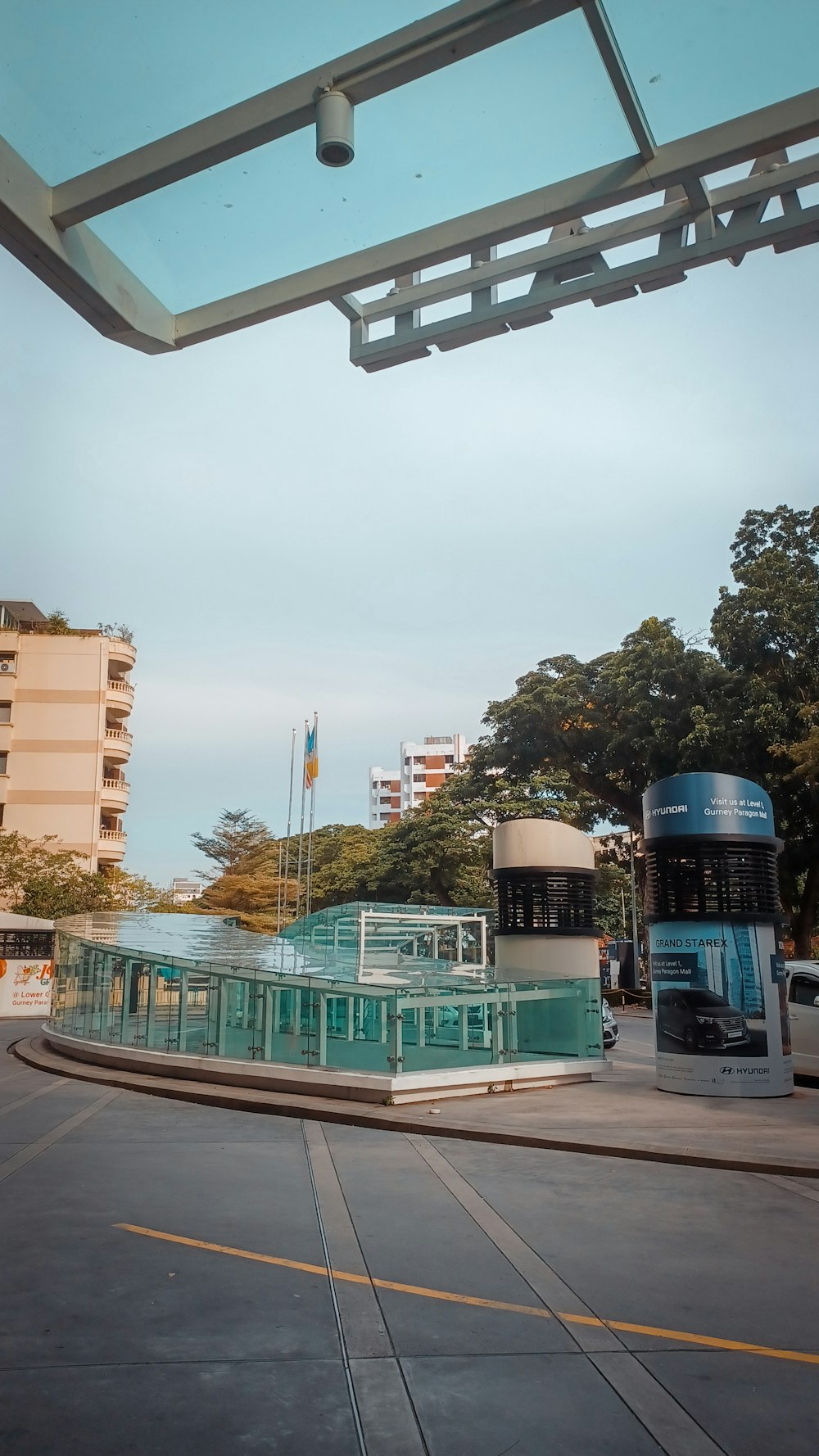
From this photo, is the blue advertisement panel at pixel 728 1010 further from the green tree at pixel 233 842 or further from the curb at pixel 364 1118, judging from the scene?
the green tree at pixel 233 842

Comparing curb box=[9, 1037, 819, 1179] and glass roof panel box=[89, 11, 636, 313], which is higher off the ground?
glass roof panel box=[89, 11, 636, 313]

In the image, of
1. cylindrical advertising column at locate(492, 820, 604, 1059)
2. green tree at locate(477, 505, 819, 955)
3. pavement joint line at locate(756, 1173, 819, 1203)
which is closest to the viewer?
pavement joint line at locate(756, 1173, 819, 1203)

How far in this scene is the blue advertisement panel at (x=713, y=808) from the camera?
559 inches

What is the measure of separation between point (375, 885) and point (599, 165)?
56413 mm

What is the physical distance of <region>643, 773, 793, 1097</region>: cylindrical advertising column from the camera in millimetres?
13609

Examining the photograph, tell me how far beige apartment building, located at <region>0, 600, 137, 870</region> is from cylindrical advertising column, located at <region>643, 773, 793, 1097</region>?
1885 inches

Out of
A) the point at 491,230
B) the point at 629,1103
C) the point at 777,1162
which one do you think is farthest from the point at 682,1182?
the point at 491,230

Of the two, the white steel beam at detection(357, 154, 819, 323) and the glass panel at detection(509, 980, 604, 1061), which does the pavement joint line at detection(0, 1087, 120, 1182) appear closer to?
the glass panel at detection(509, 980, 604, 1061)

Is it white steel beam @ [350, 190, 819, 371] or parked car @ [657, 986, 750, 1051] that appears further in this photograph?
parked car @ [657, 986, 750, 1051]

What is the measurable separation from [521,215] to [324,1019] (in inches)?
439

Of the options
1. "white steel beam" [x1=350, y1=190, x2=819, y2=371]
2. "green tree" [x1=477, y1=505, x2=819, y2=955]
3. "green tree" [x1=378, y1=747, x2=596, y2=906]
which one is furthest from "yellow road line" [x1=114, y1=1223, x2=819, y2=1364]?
"green tree" [x1=378, y1=747, x2=596, y2=906]

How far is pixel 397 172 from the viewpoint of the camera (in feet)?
15.2

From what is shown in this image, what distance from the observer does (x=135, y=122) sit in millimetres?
4379

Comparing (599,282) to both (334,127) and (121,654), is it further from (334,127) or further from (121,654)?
(121,654)
